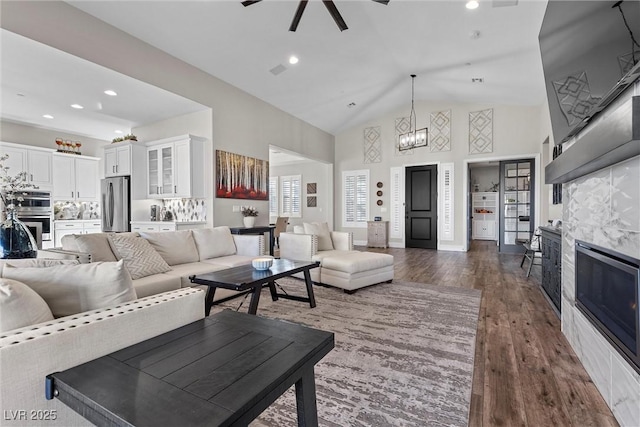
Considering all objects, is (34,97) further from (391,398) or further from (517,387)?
(517,387)

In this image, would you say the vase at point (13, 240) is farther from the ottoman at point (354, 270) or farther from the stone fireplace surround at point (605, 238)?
the stone fireplace surround at point (605, 238)

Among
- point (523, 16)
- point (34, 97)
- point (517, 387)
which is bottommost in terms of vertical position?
point (517, 387)

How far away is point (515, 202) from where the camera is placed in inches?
280

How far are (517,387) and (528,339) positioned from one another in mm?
843

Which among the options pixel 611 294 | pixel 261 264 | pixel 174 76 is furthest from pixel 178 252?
pixel 611 294

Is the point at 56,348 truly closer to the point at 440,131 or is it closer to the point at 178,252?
the point at 178,252

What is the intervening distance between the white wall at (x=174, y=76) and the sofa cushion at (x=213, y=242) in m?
1.19

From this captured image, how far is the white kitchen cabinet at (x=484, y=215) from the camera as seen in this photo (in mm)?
10117

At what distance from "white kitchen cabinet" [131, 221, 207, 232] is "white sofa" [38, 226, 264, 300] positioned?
107 centimetres

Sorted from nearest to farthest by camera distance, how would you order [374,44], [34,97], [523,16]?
[523,16]
[34,97]
[374,44]

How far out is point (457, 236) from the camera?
766cm

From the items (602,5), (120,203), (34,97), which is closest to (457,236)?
(602,5)

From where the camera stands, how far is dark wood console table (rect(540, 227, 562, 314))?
300 cm

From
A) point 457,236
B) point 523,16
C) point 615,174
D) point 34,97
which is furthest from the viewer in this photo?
point 457,236
